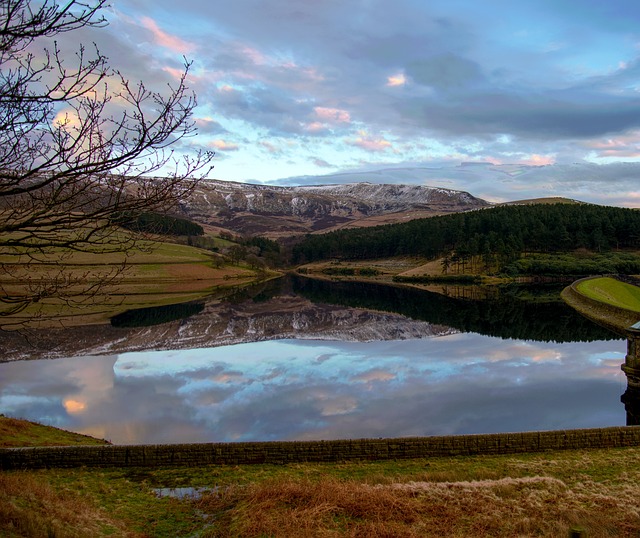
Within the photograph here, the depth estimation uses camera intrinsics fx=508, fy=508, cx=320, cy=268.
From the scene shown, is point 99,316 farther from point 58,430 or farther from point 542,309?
point 542,309

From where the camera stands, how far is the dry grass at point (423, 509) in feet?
29.9

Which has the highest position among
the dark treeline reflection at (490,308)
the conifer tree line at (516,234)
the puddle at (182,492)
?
the conifer tree line at (516,234)

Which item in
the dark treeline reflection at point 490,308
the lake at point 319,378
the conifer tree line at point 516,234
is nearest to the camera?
the lake at point 319,378

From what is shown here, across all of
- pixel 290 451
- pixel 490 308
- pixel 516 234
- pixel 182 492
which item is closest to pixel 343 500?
pixel 290 451

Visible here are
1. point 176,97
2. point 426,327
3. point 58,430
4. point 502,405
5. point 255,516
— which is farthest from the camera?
point 426,327

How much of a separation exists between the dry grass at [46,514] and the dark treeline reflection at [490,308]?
4026 centimetres

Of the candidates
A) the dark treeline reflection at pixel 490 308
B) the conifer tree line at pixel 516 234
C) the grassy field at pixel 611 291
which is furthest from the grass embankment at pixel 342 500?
the conifer tree line at pixel 516 234

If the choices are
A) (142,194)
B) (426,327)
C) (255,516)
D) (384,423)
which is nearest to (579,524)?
(255,516)

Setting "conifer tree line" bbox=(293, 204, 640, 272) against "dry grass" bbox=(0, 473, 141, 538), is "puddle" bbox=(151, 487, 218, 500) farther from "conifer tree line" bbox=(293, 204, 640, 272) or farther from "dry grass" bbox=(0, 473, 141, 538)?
"conifer tree line" bbox=(293, 204, 640, 272)

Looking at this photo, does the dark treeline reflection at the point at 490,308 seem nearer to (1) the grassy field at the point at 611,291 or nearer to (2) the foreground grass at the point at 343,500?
(1) the grassy field at the point at 611,291

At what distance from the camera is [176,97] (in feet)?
26.9

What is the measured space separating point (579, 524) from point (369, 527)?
3.73 metres

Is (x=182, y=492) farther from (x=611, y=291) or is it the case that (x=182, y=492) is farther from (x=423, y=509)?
(x=611, y=291)

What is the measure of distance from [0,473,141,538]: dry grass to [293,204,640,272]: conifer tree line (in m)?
106
